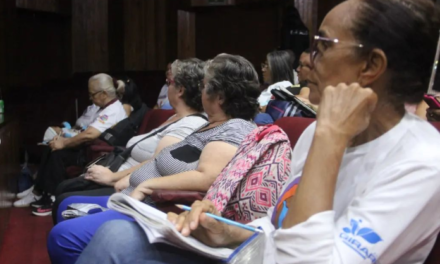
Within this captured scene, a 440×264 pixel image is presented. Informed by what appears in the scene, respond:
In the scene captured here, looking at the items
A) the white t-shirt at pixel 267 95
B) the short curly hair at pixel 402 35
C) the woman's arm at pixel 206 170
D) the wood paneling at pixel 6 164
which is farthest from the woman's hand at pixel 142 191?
the white t-shirt at pixel 267 95

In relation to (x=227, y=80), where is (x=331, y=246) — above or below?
below

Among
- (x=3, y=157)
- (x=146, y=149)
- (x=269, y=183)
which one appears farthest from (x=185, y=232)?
(x=3, y=157)

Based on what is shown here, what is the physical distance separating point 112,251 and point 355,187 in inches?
22.8

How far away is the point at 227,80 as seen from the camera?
2.02 meters

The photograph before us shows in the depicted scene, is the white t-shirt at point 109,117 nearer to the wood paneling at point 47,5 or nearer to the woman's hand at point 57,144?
the woman's hand at point 57,144

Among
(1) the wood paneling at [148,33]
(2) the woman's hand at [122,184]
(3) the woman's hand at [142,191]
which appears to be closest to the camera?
(3) the woman's hand at [142,191]

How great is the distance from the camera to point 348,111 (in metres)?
0.94

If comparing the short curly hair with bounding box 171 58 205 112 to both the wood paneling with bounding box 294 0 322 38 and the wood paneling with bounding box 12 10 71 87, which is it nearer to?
the wood paneling with bounding box 12 10 71 87

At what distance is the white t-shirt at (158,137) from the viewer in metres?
2.41

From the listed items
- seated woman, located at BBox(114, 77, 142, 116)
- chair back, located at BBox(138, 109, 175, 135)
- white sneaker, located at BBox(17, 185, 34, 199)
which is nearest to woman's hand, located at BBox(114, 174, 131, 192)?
chair back, located at BBox(138, 109, 175, 135)

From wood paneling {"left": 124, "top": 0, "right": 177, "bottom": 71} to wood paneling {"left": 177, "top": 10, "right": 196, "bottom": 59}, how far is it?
0.10 meters

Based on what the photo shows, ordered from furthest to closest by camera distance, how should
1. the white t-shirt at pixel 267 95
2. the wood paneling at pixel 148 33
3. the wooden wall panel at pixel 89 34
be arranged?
the wood paneling at pixel 148 33 → the wooden wall panel at pixel 89 34 → the white t-shirt at pixel 267 95

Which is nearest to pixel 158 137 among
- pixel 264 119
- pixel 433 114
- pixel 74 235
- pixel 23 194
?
pixel 264 119

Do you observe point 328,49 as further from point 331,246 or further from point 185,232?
point 185,232
